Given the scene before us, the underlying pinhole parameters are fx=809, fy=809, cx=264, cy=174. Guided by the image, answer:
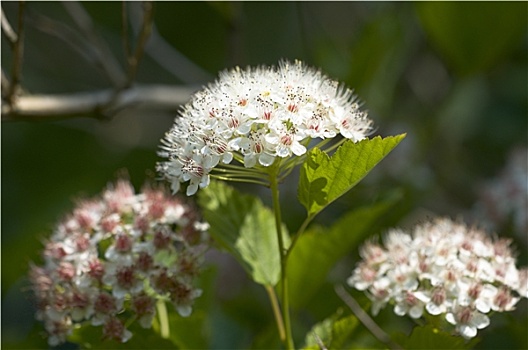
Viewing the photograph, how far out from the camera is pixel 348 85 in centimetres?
254

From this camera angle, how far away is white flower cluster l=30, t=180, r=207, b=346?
1.60 meters

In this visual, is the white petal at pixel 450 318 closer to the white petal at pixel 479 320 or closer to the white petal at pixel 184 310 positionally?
the white petal at pixel 479 320

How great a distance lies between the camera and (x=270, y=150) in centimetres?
145

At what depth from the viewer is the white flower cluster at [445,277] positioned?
158 centimetres

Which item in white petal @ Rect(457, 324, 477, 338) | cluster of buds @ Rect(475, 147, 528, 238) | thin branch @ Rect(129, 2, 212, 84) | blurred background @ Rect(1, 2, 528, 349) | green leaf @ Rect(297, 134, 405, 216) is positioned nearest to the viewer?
green leaf @ Rect(297, 134, 405, 216)

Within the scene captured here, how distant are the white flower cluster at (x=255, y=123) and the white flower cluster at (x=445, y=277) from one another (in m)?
0.30

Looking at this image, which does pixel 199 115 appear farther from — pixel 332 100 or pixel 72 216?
pixel 72 216

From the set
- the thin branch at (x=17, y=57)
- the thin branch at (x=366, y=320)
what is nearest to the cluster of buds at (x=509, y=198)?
the thin branch at (x=366, y=320)

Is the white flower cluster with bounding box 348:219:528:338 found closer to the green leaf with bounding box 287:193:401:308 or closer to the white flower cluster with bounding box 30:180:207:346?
the green leaf with bounding box 287:193:401:308

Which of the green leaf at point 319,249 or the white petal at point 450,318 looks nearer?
the white petal at point 450,318

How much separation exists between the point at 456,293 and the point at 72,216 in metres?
0.88

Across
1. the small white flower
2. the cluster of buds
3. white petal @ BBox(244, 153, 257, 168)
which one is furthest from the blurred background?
white petal @ BBox(244, 153, 257, 168)

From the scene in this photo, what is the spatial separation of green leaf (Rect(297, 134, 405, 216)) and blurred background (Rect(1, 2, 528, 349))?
0.45 meters

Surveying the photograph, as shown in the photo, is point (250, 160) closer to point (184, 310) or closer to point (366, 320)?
point (184, 310)
